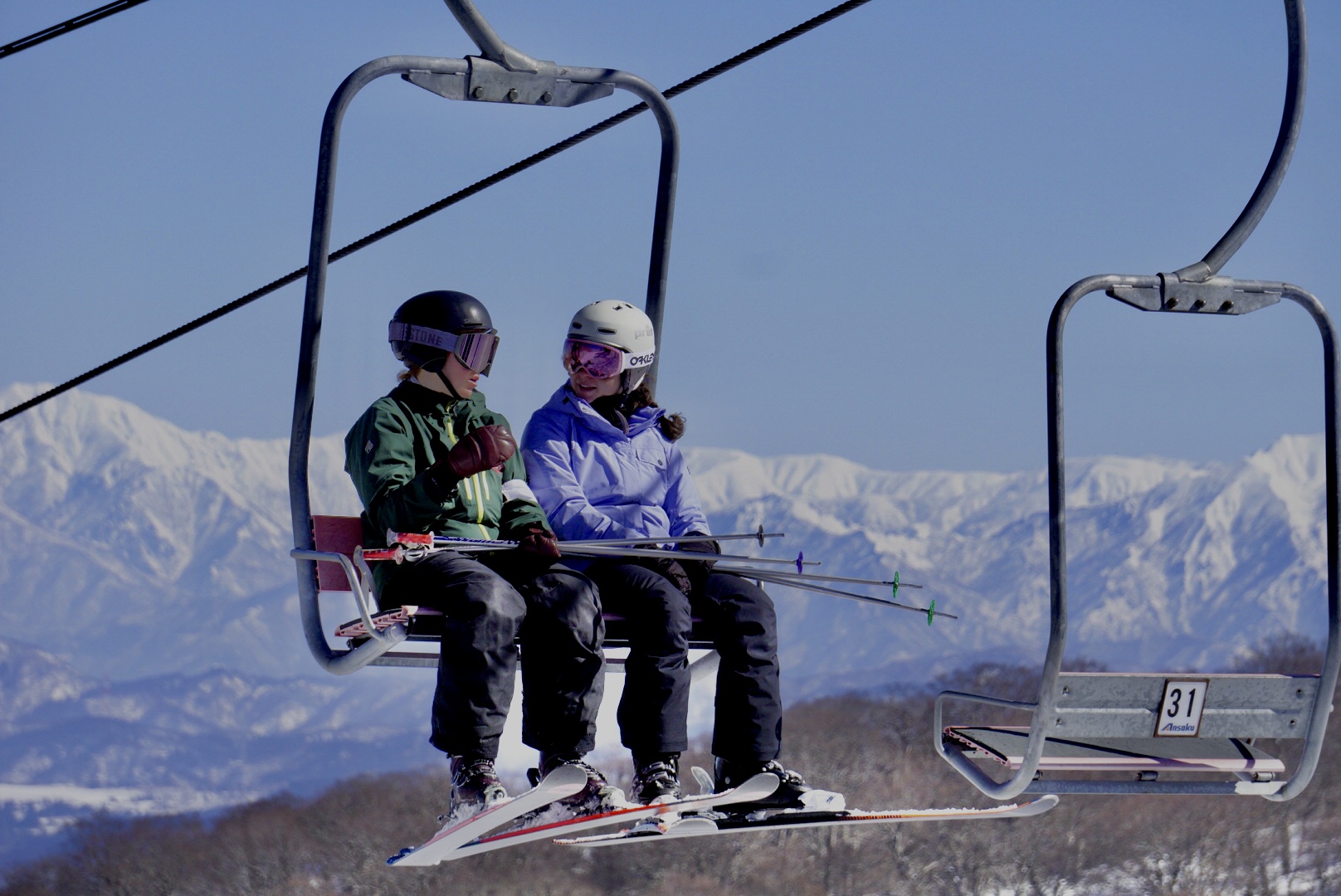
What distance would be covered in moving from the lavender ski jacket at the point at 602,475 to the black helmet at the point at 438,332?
33cm

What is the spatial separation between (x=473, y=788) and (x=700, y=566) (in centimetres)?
91

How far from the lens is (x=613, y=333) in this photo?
4.61 m

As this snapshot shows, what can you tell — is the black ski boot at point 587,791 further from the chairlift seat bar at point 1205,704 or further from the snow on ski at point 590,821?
the chairlift seat bar at point 1205,704

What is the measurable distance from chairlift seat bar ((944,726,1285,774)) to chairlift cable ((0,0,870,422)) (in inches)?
87.6

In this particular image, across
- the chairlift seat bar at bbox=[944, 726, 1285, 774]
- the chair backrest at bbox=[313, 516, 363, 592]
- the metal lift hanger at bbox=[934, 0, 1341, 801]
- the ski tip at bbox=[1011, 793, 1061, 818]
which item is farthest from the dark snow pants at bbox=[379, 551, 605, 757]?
the ski tip at bbox=[1011, 793, 1061, 818]

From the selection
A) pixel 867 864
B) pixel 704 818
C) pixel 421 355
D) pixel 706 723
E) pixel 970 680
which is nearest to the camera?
pixel 704 818

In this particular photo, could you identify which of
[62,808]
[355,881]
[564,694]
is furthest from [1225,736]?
[62,808]

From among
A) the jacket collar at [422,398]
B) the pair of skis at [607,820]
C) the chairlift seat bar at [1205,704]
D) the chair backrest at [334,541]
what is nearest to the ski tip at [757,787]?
the pair of skis at [607,820]

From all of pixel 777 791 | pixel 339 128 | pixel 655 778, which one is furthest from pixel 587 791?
pixel 339 128

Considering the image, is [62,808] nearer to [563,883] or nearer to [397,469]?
[563,883]

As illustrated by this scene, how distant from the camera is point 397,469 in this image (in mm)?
4117

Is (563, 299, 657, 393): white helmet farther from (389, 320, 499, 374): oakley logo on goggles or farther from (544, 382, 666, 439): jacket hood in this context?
(389, 320, 499, 374): oakley logo on goggles

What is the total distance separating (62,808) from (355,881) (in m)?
59.6

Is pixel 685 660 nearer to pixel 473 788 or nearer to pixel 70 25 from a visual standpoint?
pixel 473 788
